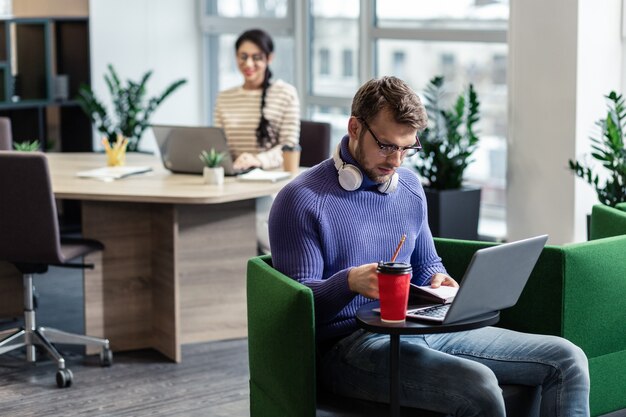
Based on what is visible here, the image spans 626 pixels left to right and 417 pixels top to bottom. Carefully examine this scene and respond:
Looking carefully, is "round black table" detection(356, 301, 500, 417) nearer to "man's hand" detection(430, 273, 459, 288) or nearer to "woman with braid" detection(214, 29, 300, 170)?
"man's hand" detection(430, 273, 459, 288)

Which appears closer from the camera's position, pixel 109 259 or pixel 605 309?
pixel 605 309

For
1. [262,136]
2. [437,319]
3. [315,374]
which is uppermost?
[262,136]

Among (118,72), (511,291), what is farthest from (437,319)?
(118,72)

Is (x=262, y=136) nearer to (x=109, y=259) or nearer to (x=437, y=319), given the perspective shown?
(x=109, y=259)

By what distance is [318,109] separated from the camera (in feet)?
24.5

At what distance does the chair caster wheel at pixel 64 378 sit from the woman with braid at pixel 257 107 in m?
1.51

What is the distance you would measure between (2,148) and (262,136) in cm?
140

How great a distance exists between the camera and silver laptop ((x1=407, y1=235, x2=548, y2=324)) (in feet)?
8.32

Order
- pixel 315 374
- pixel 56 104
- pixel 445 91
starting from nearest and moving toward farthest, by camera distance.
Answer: pixel 315 374 → pixel 445 91 → pixel 56 104

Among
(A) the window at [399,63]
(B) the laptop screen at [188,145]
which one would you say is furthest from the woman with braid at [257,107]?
(A) the window at [399,63]

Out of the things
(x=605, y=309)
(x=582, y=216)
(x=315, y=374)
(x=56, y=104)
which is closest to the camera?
(x=315, y=374)

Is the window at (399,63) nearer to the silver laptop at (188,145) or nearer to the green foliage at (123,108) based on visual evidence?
the green foliage at (123,108)

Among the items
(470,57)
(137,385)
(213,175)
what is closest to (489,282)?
(137,385)

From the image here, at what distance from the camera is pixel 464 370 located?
2.71m
